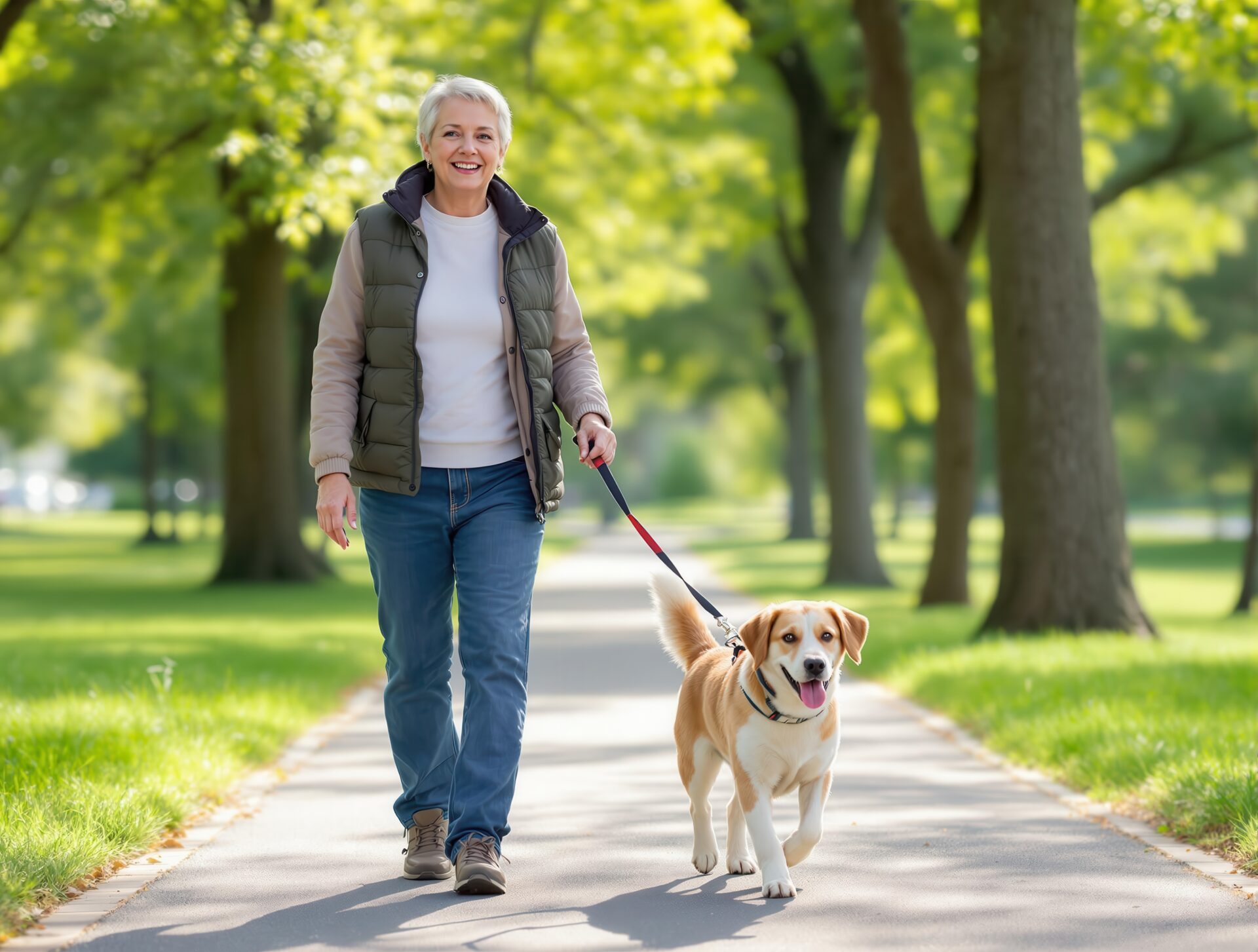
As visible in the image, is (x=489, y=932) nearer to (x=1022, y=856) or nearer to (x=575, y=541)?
(x=1022, y=856)

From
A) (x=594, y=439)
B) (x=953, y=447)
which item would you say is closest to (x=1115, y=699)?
(x=594, y=439)

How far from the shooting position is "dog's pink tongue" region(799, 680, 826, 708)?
4.80 meters

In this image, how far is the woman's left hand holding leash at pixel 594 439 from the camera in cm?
521

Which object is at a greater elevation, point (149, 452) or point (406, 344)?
point (149, 452)

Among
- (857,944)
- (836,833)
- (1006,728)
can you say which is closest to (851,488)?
(1006,728)

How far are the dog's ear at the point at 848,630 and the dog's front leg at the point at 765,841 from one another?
1.62ft

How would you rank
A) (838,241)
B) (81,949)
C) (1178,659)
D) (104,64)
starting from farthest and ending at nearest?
(838,241) → (104,64) → (1178,659) → (81,949)

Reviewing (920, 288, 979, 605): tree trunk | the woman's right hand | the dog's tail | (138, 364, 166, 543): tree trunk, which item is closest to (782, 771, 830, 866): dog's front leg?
the dog's tail

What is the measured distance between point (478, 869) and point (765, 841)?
87 cm

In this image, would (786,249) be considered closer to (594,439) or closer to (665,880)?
(594,439)

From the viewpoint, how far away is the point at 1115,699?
29.1 ft

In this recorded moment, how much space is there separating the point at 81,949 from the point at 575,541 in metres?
38.6

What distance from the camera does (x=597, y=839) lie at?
6082 millimetres

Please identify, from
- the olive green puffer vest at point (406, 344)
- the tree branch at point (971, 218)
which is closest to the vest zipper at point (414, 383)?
the olive green puffer vest at point (406, 344)
